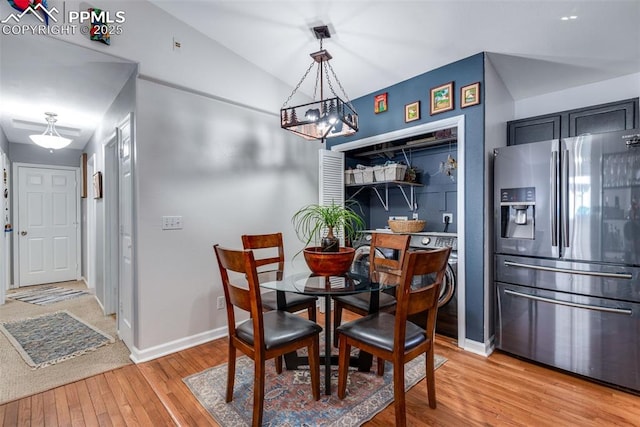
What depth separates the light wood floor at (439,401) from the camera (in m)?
1.75

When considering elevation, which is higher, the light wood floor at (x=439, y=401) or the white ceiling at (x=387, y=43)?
the white ceiling at (x=387, y=43)

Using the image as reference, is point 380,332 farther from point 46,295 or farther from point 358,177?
point 46,295

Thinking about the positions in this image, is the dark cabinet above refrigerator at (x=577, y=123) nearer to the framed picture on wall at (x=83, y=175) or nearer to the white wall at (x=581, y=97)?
the white wall at (x=581, y=97)

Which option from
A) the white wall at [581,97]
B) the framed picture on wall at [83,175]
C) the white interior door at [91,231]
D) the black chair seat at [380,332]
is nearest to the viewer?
the black chair seat at [380,332]

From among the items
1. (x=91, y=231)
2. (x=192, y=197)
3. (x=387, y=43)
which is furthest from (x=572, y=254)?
(x=91, y=231)

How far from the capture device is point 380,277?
2113mm

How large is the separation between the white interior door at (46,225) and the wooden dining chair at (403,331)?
5.76 m

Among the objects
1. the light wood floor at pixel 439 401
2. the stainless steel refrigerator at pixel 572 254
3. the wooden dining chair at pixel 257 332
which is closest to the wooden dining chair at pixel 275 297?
the wooden dining chair at pixel 257 332

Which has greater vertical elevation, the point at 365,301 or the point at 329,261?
the point at 329,261

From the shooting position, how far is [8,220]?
15.3 feet

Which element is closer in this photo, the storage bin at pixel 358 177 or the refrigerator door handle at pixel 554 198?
the refrigerator door handle at pixel 554 198

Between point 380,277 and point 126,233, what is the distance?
2244 millimetres

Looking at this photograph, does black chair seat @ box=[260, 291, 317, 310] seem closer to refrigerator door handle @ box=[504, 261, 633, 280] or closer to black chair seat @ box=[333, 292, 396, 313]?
black chair seat @ box=[333, 292, 396, 313]

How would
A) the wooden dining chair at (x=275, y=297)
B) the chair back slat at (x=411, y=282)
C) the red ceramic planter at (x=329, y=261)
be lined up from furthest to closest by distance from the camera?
the wooden dining chair at (x=275, y=297), the red ceramic planter at (x=329, y=261), the chair back slat at (x=411, y=282)
